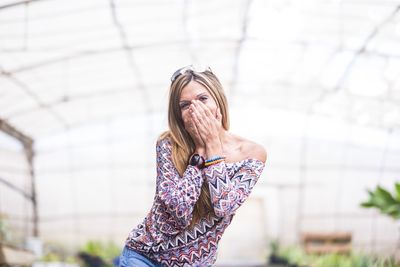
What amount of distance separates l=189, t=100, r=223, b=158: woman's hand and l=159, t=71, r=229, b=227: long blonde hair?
72 mm

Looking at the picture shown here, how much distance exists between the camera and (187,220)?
1518mm

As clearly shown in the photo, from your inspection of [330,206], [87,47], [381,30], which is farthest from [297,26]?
[330,206]

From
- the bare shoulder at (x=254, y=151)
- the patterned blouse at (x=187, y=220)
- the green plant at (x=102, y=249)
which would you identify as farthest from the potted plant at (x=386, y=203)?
the green plant at (x=102, y=249)

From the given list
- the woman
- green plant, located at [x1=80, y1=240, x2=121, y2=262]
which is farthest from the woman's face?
green plant, located at [x1=80, y1=240, x2=121, y2=262]

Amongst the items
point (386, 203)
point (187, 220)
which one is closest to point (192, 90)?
point (187, 220)

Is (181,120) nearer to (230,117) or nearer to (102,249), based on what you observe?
(230,117)

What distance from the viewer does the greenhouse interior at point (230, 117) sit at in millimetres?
9180

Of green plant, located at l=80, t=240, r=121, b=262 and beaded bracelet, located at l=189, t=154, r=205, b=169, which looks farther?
green plant, located at l=80, t=240, r=121, b=262

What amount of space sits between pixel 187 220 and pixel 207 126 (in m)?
0.24

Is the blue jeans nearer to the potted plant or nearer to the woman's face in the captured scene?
the woman's face

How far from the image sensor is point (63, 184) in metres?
16.0

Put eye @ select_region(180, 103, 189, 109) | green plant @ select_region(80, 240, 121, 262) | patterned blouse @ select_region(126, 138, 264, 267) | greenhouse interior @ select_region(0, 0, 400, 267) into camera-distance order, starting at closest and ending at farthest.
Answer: patterned blouse @ select_region(126, 138, 264, 267), eye @ select_region(180, 103, 189, 109), greenhouse interior @ select_region(0, 0, 400, 267), green plant @ select_region(80, 240, 121, 262)

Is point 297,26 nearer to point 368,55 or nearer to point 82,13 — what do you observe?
point 368,55

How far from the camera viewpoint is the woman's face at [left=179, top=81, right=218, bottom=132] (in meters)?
1.64
